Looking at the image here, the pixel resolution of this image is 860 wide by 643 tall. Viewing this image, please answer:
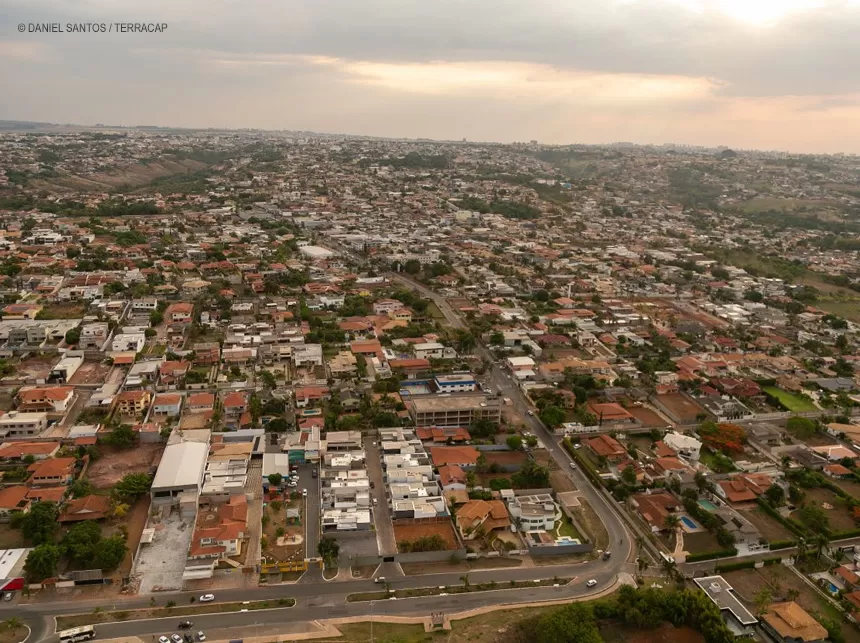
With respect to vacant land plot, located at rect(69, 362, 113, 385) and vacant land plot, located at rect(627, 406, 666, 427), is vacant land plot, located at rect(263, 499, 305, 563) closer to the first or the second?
vacant land plot, located at rect(69, 362, 113, 385)

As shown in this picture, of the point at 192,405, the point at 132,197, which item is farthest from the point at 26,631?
the point at 132,197

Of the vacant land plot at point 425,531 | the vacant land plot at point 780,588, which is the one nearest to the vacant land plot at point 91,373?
the vacant land plot at point 425,531

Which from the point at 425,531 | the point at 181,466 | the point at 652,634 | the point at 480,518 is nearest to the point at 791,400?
the point at 652,634

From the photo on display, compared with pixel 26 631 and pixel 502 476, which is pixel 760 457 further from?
pixel 26 631

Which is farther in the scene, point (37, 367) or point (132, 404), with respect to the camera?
point (37, 367)

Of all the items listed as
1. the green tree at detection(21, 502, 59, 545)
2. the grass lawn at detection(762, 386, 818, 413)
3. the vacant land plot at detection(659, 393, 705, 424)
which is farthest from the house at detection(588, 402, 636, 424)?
the green tree at detection(21, 502, 59, 545)

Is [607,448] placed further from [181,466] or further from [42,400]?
[42,400]
